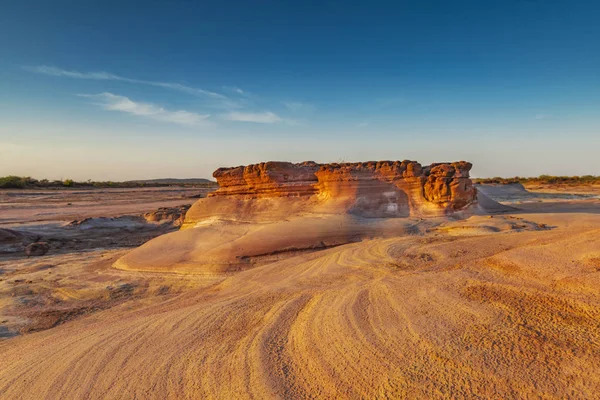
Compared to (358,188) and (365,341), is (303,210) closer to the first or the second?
(358,188)

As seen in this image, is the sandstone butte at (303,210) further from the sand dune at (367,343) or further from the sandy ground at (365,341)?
the sand dune at (367,343)

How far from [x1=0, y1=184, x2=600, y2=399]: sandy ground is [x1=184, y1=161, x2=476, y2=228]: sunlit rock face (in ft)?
14.2

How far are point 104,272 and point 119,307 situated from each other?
234 centimetres

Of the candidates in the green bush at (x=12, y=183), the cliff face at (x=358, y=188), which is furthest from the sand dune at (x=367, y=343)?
the green bush at (x=12, y=183)

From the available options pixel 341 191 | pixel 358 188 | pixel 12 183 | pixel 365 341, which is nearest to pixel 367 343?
pixel 365 341

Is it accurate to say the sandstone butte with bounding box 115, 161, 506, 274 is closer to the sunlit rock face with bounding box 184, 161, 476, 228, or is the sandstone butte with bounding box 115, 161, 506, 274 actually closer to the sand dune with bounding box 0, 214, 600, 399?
the sunlit rock face with bounding box 184, 161, 476, 228

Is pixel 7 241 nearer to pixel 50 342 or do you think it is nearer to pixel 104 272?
pixel 104 272

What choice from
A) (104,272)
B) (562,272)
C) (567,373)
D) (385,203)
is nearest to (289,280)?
(562,272)

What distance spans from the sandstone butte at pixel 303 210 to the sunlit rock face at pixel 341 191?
26mm

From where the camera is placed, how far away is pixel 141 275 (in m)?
6.71

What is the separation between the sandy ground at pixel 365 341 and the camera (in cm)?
195

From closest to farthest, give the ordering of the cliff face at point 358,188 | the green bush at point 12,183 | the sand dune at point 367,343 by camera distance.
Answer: the sand dune at point 367,343, the cliff face at point 358,188, the green bush at point 12,183

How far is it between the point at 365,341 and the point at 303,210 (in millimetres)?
6764

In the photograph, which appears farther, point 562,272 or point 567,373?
point 562,272
